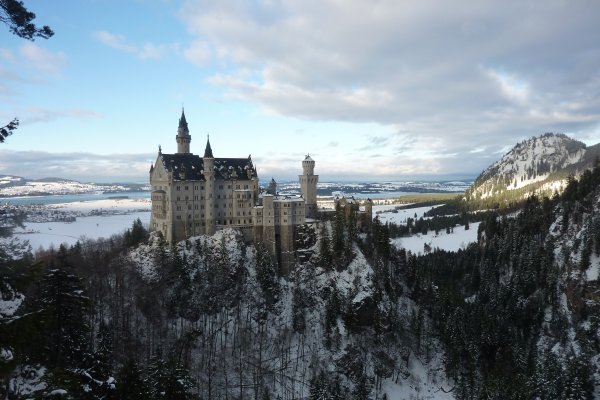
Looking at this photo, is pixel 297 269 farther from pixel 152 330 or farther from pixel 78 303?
pixel 78 303

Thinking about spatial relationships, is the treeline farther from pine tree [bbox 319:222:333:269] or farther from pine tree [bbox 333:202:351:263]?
pine tree [bbox 319:222:333:269]

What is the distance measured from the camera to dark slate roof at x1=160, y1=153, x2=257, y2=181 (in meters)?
102

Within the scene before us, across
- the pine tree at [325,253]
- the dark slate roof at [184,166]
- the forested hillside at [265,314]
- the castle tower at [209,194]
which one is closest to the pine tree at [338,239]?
the forested hillside at [265,314]

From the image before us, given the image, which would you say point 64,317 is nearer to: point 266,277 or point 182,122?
point 266,277

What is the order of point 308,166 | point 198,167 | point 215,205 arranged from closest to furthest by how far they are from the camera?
point 215,205 < point 198,167 < point 308,166

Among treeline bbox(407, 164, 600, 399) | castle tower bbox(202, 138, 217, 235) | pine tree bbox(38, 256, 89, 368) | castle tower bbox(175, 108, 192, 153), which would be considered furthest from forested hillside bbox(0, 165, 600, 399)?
castle tower bbox(175, 108, 192, 153)

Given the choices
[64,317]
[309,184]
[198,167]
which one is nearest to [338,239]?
[309,184]

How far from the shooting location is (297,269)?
100562 mm

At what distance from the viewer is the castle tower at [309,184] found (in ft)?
362

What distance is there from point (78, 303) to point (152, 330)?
39.8 meters

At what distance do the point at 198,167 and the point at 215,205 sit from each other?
35.7 feet

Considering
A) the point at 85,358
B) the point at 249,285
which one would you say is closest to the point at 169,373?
the point at 85,358

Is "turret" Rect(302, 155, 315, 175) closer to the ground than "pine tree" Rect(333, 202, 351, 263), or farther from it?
farther from it

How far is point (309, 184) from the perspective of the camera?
11081cm
